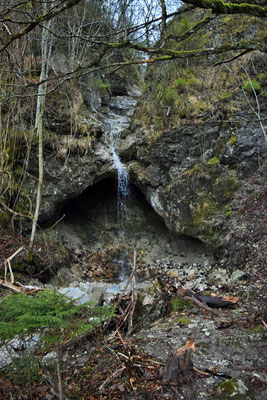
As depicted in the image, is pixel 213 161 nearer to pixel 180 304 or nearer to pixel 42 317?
pixel 180 304

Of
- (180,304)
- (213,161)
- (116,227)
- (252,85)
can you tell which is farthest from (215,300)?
(252,85)

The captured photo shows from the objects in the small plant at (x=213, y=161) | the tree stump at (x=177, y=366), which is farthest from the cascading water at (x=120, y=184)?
the tree stump at (x=177, y=366)

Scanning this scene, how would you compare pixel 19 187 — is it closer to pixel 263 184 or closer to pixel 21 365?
pixel 21 365

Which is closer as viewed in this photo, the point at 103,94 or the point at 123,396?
the point at 123,396

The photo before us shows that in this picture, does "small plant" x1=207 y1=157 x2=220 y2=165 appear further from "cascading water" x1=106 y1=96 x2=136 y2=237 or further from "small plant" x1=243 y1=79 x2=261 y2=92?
"cascading water" x1=106 y1=96 x2=136 y2=237

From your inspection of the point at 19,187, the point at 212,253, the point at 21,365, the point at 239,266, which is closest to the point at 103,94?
the point at 19,187

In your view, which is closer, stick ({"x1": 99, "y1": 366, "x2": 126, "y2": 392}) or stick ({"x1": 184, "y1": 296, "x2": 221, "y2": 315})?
stick ({"x1": 99, "y1": 366, "x2": 126, "y2": 392})

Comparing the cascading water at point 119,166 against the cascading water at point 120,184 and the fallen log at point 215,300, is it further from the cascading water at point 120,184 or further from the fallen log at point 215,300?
the fallen log at point 215,300

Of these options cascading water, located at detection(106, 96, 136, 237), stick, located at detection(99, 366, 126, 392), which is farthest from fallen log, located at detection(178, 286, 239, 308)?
cascading water, located at detection(106, 96, 136, 237)

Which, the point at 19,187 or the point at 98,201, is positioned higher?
the point at 19,187

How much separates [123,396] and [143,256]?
6.96m

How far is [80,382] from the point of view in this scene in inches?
99.5

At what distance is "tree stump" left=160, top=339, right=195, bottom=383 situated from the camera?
2535 millimetres

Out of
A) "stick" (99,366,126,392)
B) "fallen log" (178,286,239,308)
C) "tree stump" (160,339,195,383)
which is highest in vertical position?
"stick" (99,366,126,392)
